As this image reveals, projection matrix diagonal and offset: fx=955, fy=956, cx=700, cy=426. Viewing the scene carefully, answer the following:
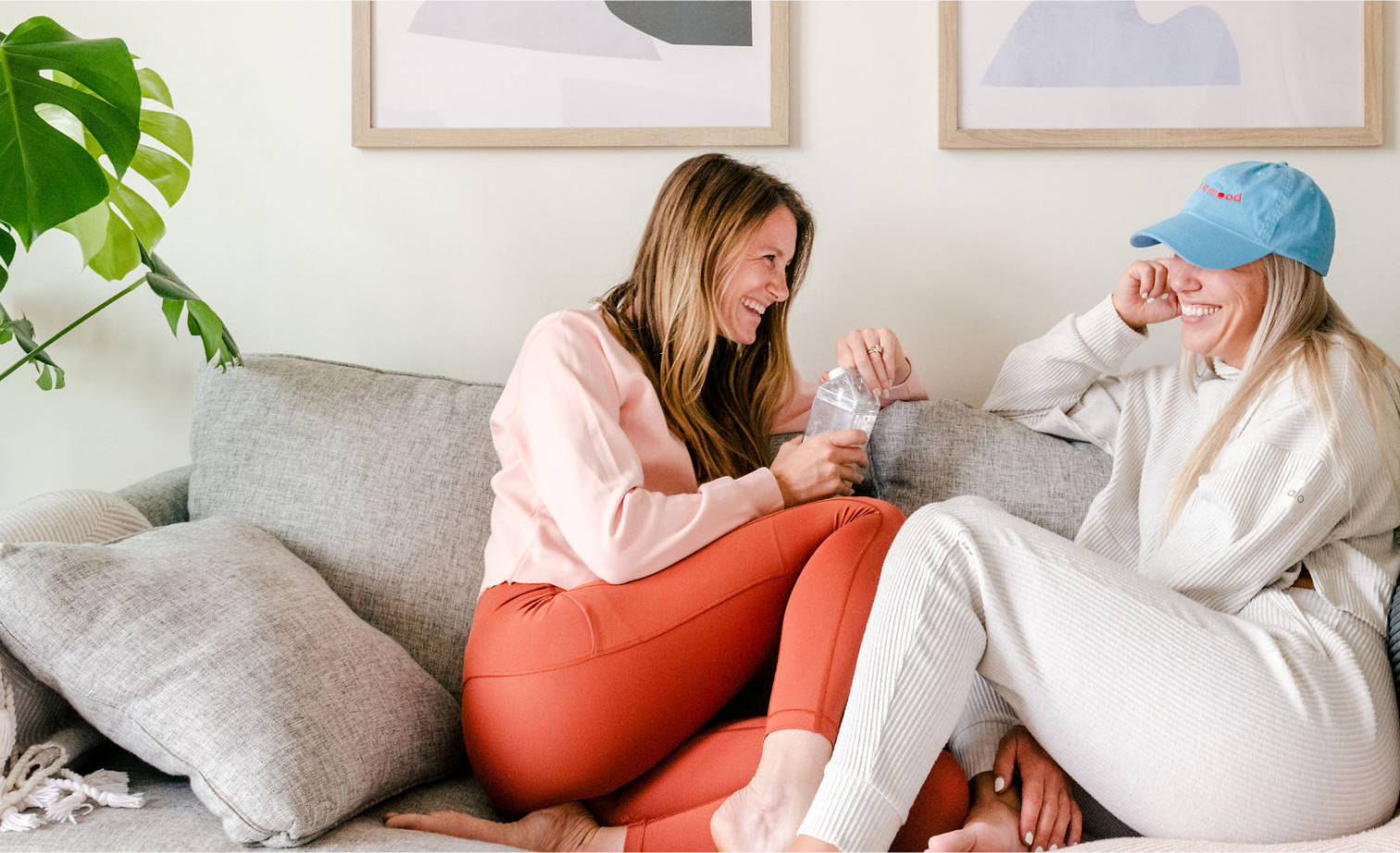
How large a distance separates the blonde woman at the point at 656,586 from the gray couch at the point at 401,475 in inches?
5.7

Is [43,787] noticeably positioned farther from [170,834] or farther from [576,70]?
[576,70]

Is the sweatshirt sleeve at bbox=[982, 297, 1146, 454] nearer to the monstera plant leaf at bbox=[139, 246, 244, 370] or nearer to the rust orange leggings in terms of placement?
the rust orange leggings

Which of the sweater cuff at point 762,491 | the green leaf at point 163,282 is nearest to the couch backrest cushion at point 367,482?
the green leaf at point 163,282

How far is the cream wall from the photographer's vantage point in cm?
172

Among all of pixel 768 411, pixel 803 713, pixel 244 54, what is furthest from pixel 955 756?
pixel 244 54

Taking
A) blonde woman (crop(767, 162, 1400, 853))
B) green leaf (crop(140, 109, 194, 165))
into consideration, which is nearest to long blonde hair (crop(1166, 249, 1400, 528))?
blonde woman (crop(767, 162, 1400, 853))

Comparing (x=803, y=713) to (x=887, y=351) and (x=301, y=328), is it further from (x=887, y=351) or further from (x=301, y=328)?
(x=301, y=328)

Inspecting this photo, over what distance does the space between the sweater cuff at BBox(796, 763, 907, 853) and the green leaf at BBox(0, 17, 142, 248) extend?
0.96 meters

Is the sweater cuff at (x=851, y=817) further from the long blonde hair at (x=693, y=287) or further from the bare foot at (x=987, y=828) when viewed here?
the long blonde hair at (x=693, y=287)

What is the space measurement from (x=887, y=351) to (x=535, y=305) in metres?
0.67

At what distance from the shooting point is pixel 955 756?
1.20 m

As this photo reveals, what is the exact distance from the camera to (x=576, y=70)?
1.70m

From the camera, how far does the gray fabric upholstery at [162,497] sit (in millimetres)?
1472

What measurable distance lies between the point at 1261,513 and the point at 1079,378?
0.41 metres
